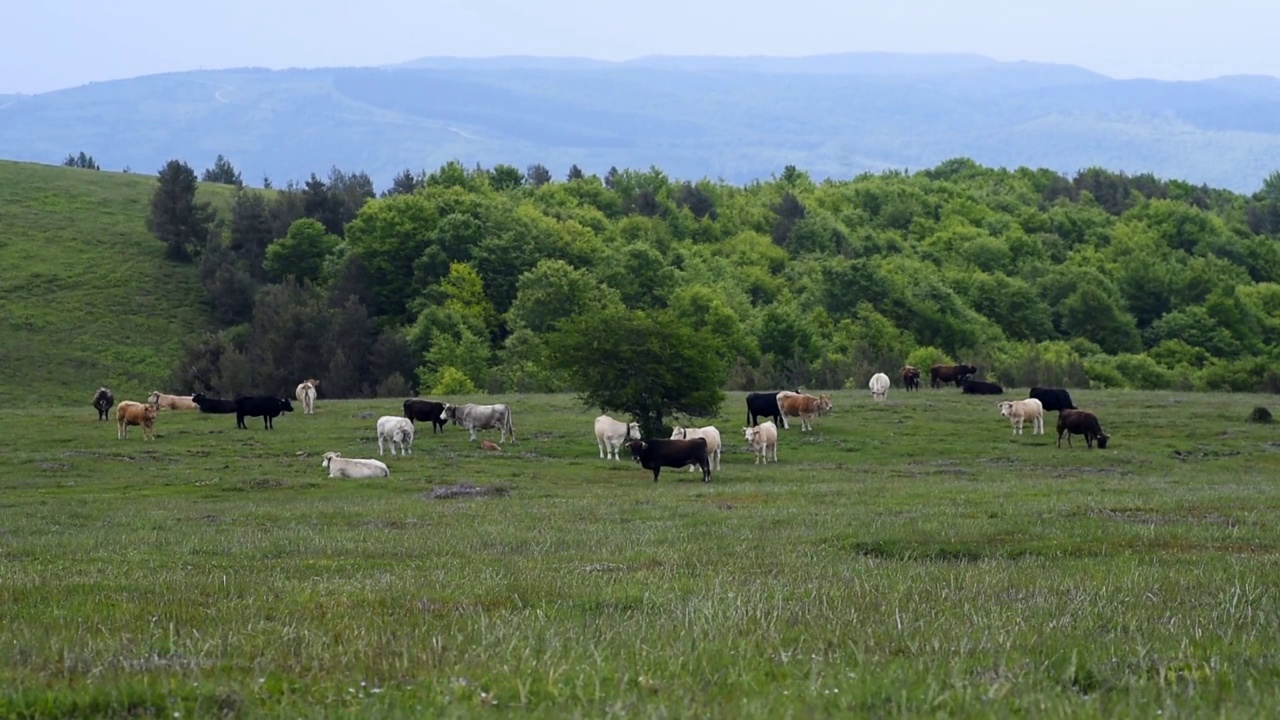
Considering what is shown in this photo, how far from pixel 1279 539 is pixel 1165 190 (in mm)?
181271

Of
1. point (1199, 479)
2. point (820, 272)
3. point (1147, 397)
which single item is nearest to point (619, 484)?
point (1199, 479)

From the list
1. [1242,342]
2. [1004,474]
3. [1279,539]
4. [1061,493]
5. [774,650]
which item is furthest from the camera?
[1242,342]

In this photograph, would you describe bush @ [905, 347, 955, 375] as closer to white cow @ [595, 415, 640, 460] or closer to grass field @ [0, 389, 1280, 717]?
white cow @ [595, 415, 640, 460]

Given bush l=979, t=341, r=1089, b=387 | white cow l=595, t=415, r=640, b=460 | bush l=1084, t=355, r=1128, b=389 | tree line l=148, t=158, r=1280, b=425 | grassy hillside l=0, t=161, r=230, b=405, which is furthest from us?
bush l=1084, t=355, r=1128, b=389

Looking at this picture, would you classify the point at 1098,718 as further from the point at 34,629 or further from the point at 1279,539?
the point at 1279,539

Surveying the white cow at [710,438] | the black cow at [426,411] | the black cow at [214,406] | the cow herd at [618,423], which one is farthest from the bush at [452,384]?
the white cow at [710,438]

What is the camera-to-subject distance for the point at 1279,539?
17.0 m

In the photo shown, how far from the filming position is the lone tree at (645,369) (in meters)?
45.5

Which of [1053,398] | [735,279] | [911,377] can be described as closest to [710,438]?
[1053,398]

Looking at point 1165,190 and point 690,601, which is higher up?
point 1165,190

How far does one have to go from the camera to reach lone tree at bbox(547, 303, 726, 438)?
149 feet

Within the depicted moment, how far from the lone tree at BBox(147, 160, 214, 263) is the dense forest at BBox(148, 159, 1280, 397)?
0.60ft

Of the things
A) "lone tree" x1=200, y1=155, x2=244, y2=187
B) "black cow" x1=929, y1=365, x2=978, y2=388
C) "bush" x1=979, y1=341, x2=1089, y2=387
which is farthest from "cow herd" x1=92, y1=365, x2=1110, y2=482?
"lone tree" x1=200, y1=155, x2=244, y2=187

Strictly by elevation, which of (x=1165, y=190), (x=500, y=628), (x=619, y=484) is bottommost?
(x=619, y=484)
